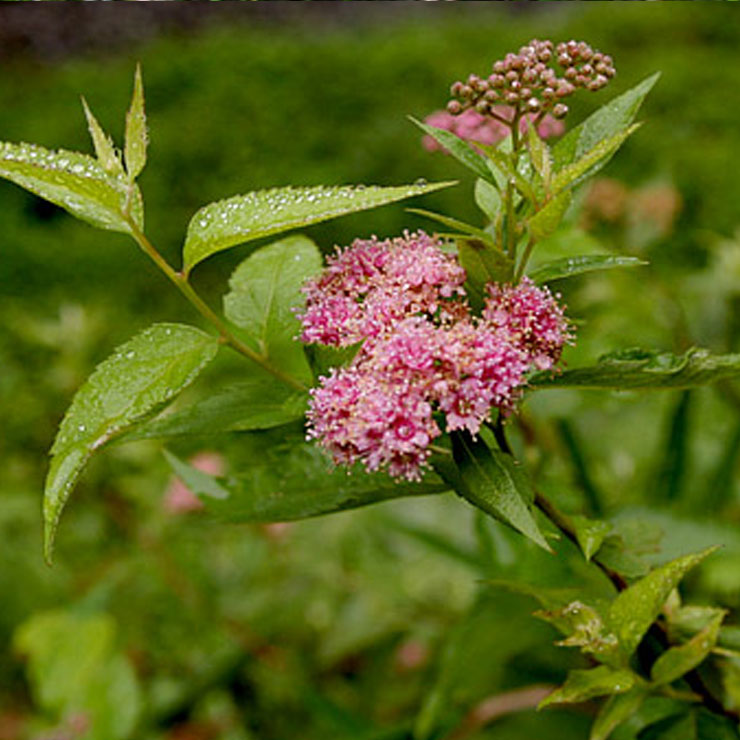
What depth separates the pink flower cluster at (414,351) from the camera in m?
0.50

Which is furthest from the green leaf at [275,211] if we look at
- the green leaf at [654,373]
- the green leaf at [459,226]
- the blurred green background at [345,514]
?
the blurred green background at [345,514]

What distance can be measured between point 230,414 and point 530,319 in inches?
7.5

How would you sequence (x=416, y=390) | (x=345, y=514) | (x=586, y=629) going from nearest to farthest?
1. (x=416, y=390)
2. (x=586, y=629)
3. (x=345, y=514)

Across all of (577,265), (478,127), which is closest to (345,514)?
(478,127)

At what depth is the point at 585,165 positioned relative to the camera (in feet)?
1.74

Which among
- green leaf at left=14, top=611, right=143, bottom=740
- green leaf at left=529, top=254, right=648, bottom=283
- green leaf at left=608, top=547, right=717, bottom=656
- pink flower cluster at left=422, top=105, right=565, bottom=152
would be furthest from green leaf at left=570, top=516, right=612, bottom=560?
green leaf at left=14, top=611, right=143, bottom=740

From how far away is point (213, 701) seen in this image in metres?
1.47

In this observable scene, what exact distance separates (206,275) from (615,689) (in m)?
A: 2.33

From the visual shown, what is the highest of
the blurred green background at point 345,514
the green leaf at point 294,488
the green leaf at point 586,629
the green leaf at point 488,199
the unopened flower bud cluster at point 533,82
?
the unopened flower bud cluster at point 533,82

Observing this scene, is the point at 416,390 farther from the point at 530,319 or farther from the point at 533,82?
the point at 533,82

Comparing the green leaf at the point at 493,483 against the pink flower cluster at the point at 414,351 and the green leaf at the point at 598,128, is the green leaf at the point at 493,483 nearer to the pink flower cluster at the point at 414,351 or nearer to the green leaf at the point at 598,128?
the pink flower cluster at the point at 414,351

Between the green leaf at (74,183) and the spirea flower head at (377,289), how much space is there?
0.11 meters

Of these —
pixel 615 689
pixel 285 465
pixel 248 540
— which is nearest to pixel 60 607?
pixel 248 540

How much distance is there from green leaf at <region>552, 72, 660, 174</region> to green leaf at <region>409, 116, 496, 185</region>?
42 millimetres
